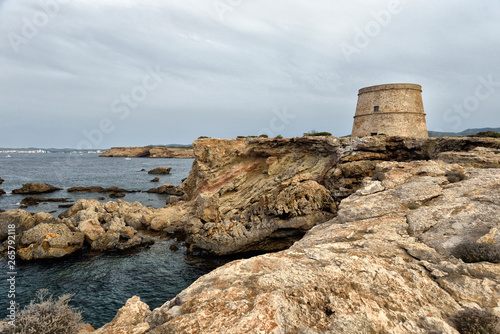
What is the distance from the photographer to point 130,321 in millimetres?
6492

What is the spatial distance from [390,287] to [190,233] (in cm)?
2192

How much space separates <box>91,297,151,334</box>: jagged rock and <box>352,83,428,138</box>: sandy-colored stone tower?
34222 millimetres

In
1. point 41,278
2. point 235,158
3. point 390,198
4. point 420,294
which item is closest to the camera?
point 420,294

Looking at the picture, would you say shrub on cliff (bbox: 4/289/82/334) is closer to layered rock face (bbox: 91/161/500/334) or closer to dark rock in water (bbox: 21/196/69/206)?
layered rock face (bbox: 91/161/500/334)

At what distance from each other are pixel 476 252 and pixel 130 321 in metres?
8.63

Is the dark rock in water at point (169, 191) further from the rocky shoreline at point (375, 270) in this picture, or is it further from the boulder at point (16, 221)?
the rocky shoreline at point (375, 270)

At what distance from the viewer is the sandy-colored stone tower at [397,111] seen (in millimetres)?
33656

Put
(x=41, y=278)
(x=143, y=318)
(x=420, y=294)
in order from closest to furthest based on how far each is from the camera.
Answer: (x=420, y=294), (x=143, y=318), (x=41, y=278)

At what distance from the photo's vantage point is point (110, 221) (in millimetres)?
28922

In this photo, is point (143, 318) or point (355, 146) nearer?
point (143, 318)

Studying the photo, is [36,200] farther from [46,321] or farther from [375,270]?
[375,270]

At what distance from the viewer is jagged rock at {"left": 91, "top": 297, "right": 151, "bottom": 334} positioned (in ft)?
19.4

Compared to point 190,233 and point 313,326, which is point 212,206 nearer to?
point 190,233

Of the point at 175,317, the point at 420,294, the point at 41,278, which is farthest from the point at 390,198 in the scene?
the point at 41,278
